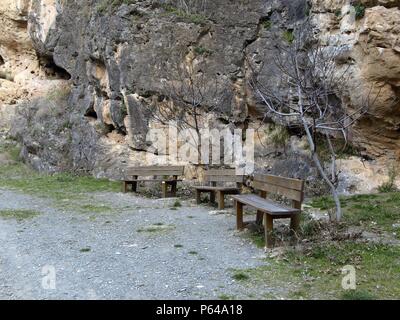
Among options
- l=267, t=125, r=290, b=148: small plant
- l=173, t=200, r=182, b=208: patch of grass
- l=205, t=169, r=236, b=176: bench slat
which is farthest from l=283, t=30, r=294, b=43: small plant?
l=173, t=200, r=182, b=208: patch of grass

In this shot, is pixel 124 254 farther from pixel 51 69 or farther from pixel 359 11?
pixel 51 69

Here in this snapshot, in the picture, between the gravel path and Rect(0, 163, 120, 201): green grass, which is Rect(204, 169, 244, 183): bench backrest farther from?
Rect(0, 163, 120, 201): green grass

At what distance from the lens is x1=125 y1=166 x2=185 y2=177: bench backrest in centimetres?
1193

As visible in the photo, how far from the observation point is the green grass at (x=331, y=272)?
4465 mm

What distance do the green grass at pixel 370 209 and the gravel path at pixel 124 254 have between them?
7.48 feet

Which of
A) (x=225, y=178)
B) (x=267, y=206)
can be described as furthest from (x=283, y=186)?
(x=225, y=178)

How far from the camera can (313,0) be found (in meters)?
12.9

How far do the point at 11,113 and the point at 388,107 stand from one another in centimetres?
1870

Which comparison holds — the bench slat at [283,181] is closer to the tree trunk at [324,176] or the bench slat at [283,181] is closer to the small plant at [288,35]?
the tree trunk at [324,176]

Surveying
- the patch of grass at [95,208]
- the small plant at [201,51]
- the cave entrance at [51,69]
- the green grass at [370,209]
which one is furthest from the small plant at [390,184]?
the cave entrance at [51,69]

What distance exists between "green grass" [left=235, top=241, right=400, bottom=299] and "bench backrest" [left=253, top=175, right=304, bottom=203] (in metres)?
0.83

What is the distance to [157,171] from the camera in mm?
12234
